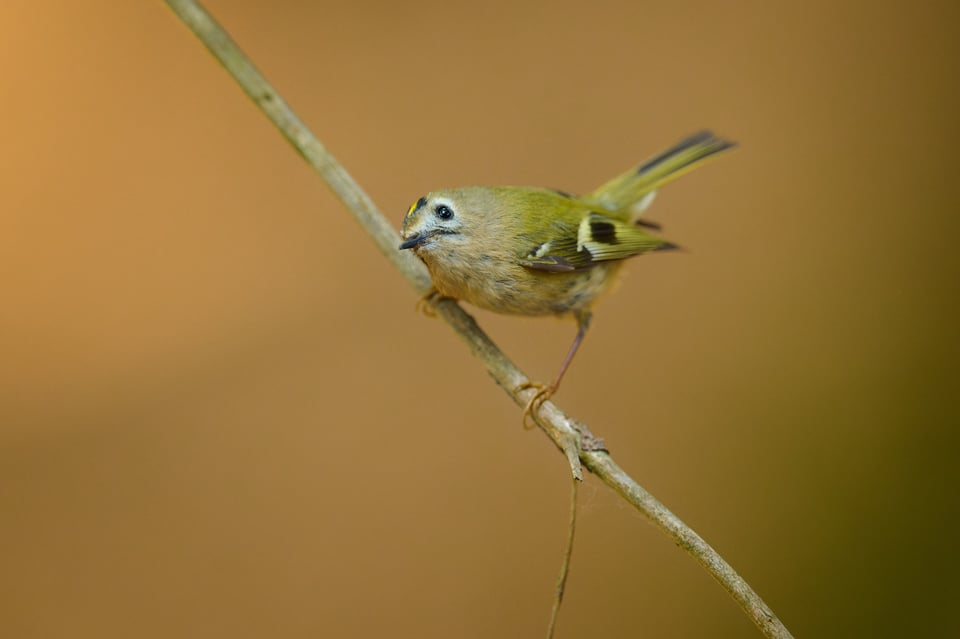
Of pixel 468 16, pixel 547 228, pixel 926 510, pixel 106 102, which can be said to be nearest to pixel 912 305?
pixel 926 510

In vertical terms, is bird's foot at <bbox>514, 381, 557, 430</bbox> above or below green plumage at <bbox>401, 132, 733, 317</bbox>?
below

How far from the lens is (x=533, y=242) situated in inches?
52.1

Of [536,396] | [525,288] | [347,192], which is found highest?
[347,192]

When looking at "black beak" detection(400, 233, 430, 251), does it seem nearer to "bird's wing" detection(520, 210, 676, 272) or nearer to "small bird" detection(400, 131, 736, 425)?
"small bird" detection(400, 131, 736, 425)

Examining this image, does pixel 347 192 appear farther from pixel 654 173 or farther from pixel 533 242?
pixel 654 173

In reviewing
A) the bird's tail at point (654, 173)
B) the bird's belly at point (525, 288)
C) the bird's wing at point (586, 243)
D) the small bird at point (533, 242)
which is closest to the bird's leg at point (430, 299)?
the small bird at point (533, 242)

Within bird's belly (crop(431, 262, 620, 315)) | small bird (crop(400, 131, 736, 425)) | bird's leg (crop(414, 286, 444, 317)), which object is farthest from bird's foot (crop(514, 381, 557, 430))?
bird's leg (crop(414, 286, 444, 317))

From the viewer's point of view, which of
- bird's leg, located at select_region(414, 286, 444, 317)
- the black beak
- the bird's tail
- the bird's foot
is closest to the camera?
the black beak

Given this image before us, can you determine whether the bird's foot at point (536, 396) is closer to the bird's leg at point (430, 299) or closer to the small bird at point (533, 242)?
the small bird at point (533, 242)

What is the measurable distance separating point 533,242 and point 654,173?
1.61 feet

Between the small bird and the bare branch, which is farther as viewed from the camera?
the bare branch

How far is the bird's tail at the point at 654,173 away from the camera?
1.64 metres

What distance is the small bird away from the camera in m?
1.17

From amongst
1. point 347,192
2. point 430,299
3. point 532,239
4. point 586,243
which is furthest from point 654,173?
point 347,192
